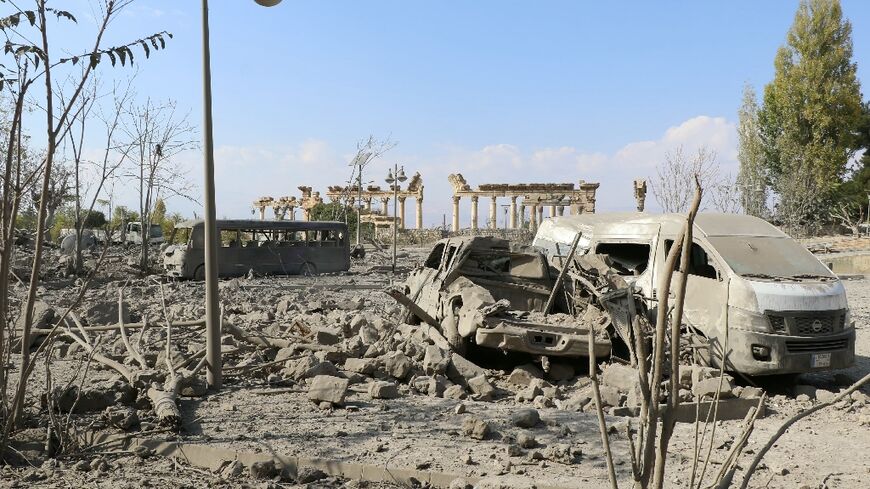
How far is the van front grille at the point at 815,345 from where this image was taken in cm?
765

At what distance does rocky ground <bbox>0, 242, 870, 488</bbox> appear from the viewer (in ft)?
15.9

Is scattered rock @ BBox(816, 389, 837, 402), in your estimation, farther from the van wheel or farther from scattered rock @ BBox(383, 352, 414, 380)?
the van wheel

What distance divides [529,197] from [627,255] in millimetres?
37087

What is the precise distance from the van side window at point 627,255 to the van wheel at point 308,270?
13.9m

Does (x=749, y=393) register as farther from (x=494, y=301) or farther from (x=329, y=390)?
(x=329, y=390)

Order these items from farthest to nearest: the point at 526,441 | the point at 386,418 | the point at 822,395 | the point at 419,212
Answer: the point at 419,212 → the point at 822,395 → the point at 386,418 → the point at 526,441

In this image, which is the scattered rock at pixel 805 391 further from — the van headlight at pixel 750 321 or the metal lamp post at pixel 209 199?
the metal lamp post at pixel 209 199

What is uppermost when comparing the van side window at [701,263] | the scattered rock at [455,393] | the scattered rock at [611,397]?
the van side window at [701,263]

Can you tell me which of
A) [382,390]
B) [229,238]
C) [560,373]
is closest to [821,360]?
[560,373]

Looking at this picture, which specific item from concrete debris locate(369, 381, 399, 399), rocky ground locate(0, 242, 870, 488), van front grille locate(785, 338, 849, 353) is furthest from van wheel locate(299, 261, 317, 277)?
van front grille locate(785, 338, 849, 353)

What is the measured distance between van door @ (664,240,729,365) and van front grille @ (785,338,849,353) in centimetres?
73

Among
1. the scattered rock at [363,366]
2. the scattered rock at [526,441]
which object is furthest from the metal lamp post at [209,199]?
the scattered rock at [526,441]

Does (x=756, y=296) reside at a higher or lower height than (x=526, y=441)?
higher

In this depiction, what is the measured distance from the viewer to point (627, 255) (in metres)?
10.2
